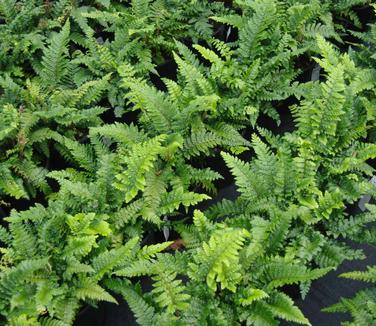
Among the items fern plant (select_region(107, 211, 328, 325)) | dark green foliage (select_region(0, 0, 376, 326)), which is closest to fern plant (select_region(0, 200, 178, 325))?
dark green foliage (select_region(0, 0, 376, 326))

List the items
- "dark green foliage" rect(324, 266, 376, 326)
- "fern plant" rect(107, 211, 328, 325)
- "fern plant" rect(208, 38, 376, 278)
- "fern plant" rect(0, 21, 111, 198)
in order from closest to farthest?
1. "fern plant" rect(107, 211, 328, 325)
2. "dark green foliage" rect(324, 266, 376, 326)
3. "fern plant" rect(208, 38, 376, 278)
4. "fern plant" rect(0, 21, 111, 198)

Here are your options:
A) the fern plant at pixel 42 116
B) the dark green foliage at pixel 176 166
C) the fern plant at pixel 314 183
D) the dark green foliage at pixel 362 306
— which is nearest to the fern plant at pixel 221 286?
the dark green foliage at pixel 176 166

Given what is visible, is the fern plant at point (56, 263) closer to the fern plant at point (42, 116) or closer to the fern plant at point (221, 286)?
the fern plant at point (221, 286)

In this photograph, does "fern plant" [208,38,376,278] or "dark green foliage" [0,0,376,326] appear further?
"fern plant" [208,38,376,278]

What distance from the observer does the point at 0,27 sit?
6039mm

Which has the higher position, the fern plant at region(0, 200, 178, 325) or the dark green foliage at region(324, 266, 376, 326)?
the fern plant at region(0, 200, 178, 325)

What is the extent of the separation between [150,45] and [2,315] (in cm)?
395

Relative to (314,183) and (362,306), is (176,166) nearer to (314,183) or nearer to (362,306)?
(314,183)

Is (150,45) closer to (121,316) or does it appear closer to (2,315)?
(121,316)

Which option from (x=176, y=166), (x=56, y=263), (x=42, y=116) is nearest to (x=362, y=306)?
(x=176, y=166)

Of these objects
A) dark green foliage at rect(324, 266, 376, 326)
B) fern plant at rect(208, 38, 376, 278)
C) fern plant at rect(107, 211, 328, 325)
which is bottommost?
dark green foliage at rect(324, 266, 376, 326)

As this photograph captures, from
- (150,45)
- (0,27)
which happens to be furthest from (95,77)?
(0,27)

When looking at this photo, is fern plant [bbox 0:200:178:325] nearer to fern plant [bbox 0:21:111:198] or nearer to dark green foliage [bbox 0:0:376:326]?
dark green foliage [bbox 0:0:376:326]

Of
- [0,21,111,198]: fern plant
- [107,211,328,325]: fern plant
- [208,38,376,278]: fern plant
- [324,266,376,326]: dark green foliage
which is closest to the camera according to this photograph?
[107,211,328,325]: fern plant
